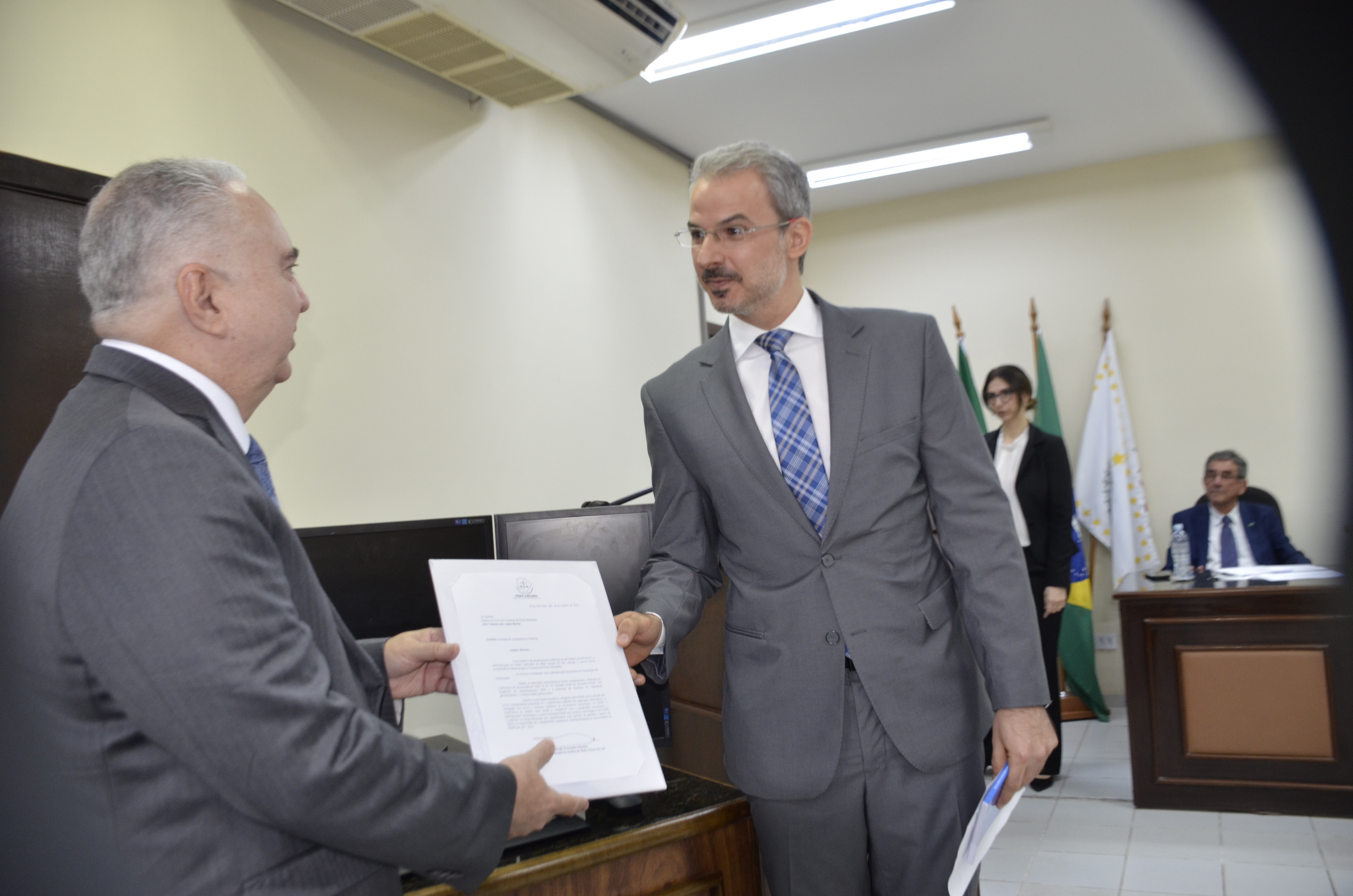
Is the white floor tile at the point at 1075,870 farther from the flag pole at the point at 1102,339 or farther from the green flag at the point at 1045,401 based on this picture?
the green flag at the point at 1045,401

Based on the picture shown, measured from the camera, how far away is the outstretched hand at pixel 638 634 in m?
1.36

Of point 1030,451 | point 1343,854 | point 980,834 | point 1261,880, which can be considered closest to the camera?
point 1343,854

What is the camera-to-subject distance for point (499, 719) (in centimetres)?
112

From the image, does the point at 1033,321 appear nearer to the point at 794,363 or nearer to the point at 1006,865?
the point at 1006,865

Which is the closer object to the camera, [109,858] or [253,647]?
[109,858]

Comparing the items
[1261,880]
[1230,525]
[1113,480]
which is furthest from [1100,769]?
[1113,480]

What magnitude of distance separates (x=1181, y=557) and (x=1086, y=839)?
1.50 m

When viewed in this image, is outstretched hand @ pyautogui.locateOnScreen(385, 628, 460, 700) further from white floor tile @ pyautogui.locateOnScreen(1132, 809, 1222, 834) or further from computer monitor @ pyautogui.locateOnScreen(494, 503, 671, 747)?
white floor tile @ pyautogui.locateOnScreen(1132, 809, 1222, 834)

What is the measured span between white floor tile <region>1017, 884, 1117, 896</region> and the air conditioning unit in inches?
131

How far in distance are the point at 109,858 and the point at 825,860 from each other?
3.81ft

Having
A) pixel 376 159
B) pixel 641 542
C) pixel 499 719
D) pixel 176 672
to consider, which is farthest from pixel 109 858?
pixel 376 159

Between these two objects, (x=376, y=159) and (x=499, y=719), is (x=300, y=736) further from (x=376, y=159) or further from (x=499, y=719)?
(x=376, y=159)

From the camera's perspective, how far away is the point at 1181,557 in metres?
4.46

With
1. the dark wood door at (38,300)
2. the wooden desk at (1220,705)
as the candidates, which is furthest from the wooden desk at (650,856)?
the wooden desk at (1220,705)
